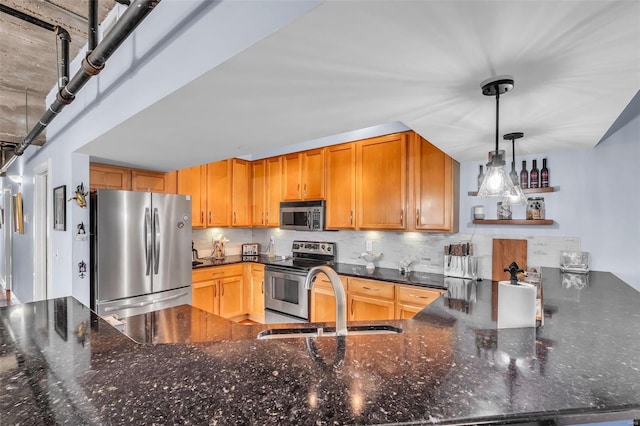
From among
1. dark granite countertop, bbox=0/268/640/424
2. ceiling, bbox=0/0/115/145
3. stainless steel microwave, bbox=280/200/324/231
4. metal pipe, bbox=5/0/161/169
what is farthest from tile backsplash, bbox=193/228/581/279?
metal pipe, bbox=5/0/161/169

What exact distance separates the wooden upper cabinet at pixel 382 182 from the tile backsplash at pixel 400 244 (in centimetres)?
33

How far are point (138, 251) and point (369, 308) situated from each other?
7.62ft

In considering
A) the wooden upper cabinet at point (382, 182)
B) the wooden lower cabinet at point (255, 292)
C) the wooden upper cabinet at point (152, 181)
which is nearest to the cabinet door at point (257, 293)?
the wooden lower cabinet at point (255, 292)

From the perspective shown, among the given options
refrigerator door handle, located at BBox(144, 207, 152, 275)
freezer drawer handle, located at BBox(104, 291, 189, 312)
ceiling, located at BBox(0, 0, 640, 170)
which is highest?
ceiling, located at BBox(0, 0, 640, 170)

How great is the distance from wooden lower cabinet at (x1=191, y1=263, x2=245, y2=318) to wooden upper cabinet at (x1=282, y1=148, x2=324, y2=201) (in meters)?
1.28

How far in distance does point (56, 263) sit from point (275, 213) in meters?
2.42

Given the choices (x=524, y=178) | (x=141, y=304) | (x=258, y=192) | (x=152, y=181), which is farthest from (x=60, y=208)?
(x=524, y=178)

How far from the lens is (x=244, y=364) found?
884 millimetres

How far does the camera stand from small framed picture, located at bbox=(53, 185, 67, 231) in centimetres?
264

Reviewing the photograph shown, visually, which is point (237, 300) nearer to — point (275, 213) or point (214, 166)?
point (275, 213)

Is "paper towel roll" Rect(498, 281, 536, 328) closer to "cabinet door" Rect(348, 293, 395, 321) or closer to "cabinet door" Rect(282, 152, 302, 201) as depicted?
"cabinet door" Rect(348, 293, 395, 321)

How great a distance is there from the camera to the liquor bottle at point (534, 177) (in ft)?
8.88

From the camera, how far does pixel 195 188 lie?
3.90 meters

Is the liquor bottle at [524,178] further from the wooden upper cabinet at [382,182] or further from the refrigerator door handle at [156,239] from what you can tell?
the refrigerator door handle at [156,239]
